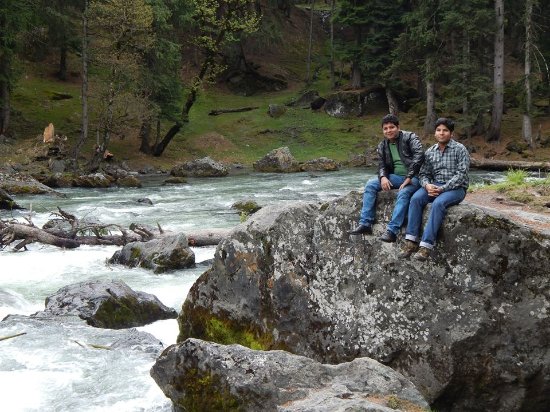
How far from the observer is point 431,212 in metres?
6.35

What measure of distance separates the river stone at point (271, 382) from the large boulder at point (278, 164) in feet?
93.0

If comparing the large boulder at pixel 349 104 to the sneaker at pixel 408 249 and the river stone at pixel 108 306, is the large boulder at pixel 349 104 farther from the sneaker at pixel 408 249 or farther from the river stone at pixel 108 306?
the sneaker at pixel 408 249

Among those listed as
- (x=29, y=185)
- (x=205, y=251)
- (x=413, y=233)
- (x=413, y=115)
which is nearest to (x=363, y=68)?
(x=413, y=115)

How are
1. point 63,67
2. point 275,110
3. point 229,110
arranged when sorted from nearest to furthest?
point 63,67 → point 275,110 → point 229,110

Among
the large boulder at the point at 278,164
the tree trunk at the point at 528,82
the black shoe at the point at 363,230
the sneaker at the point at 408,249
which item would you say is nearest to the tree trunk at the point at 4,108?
the large boulder at the point at 278,164

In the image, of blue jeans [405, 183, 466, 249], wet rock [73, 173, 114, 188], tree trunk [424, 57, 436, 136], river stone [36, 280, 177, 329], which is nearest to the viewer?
blue jeans [405, 183, 466, 249]

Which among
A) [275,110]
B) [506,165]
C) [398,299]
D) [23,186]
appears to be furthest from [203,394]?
[275,110]

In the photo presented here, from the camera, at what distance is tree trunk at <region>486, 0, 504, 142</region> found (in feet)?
119

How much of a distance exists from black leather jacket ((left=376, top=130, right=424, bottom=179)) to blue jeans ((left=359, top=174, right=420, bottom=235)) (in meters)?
0.13

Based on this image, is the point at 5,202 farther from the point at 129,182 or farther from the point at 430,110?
the point at 430,110

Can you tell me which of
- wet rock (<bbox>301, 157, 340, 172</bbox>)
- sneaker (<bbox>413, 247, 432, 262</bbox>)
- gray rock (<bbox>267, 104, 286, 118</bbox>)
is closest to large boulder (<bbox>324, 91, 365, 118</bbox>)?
gray rock (<bbox>267, 104, 286, 118</bbox>)

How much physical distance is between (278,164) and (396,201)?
91.0ft

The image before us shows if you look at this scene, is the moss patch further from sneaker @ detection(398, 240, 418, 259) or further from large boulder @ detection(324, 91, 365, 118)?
large boulder @ detection(324, 91, 365, 118)

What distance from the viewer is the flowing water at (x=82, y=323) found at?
673 centimetres
